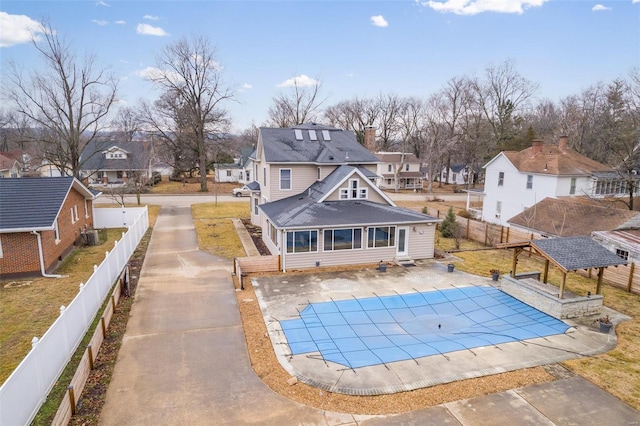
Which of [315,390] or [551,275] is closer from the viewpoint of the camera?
[315,390]

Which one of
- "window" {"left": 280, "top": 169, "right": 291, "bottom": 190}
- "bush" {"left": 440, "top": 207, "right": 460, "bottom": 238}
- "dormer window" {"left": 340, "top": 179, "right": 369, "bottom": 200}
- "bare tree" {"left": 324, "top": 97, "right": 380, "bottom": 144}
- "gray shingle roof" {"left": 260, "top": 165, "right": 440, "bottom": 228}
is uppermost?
"bare tree" {"left": 324, "top": 97, "right": 380, "bottom": 144}

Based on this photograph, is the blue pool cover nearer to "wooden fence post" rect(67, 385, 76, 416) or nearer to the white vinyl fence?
"wooden fence post" rect(67, 385, 76, 416)

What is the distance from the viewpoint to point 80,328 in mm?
11586

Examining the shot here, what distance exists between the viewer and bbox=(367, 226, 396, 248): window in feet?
64.9

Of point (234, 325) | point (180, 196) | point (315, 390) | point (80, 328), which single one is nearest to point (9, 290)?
point (80, 328)

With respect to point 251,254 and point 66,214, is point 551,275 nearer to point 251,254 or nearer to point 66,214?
point 251,254

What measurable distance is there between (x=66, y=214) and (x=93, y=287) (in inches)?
411

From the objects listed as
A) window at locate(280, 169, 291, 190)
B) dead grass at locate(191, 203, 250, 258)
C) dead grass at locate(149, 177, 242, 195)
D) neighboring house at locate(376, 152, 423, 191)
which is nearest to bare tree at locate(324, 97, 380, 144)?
neighboring house at locate(376, 152, 423, 191)

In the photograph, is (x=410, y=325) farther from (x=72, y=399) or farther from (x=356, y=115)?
(x=356, y=115)

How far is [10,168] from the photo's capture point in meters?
57.9

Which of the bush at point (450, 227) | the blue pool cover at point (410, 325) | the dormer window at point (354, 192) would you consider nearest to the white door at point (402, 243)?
the dormer window at point (354, 192)

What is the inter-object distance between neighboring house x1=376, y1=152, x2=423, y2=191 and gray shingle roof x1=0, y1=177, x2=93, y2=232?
45986 millimetres

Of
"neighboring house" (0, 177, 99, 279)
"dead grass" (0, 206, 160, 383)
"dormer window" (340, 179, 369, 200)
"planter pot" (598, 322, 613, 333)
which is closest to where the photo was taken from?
"dead grass" (0, 206, 160, 383)

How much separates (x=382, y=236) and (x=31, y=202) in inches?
673
